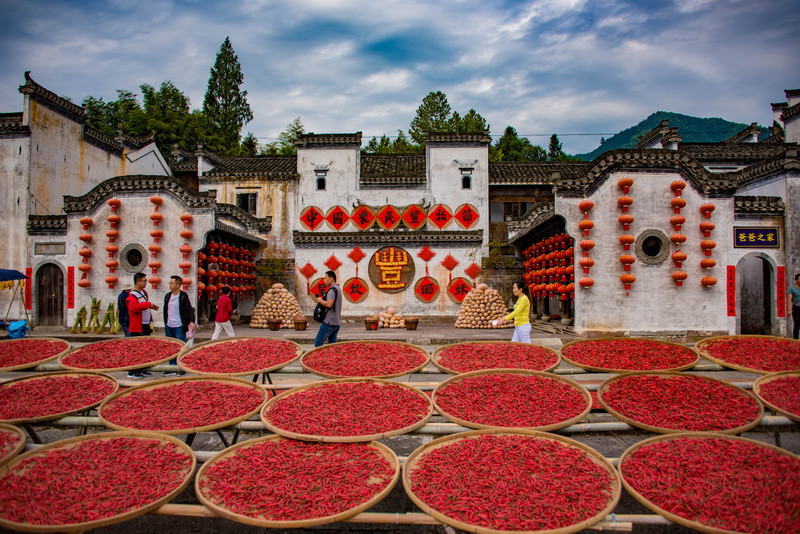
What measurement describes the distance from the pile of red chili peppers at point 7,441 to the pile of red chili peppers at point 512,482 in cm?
256

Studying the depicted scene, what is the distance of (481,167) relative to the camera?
59.2 feet

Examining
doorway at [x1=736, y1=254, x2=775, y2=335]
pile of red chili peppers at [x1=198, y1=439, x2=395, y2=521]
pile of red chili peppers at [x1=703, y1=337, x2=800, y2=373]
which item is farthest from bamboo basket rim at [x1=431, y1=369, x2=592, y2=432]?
doorway at [x1=736, y1=254, x2=775, y2=335]

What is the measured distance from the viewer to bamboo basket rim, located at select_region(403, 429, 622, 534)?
213 cm

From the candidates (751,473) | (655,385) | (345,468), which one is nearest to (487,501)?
(345,468)

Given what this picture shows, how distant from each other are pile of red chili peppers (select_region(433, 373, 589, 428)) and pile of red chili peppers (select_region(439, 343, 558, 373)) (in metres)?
0.39

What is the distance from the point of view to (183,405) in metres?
3.49

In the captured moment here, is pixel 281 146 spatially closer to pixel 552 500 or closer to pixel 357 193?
pixel 357 193

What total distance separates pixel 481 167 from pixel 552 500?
16.8 meters

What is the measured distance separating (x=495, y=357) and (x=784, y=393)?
7.63 feet

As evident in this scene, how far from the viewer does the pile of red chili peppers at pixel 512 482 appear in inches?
88.8

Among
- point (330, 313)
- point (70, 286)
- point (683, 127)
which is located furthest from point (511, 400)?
point (683, 127)

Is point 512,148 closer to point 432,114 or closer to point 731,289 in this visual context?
point 432,114

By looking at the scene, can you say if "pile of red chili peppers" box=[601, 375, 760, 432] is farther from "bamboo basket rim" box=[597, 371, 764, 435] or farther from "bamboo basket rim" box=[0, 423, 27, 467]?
"bamboo basket rim" box=[0, 423, 27, 467]

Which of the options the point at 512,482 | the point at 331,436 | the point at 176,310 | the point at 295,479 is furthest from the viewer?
the point at 176,310
